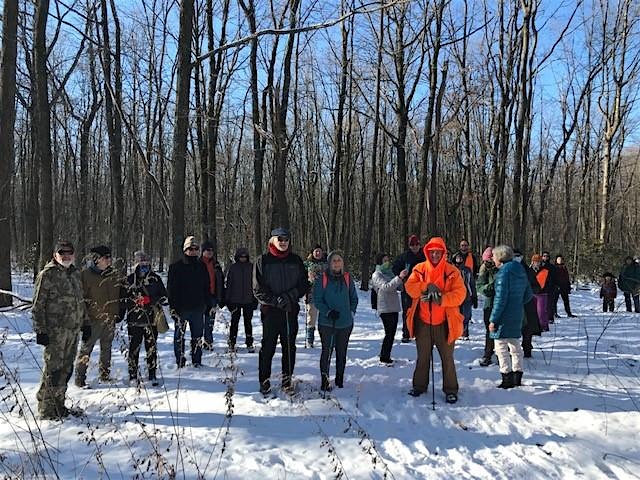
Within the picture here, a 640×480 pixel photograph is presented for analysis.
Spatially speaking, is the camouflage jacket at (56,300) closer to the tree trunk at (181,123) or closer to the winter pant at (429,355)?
the tree trunk at (181,123)

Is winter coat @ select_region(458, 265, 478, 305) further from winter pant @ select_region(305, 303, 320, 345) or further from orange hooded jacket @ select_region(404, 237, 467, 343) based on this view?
orange hooded jacket @ select_region(404, 237, 467, 343)

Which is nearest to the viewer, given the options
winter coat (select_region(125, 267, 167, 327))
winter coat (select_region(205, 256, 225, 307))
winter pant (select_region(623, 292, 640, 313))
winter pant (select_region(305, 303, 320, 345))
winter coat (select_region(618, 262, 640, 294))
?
winter coat (select_region(125, 267, 167, 327))

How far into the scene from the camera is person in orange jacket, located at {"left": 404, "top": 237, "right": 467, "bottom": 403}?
576 cm

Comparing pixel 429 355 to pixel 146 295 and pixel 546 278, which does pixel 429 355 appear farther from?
pixel 546 278

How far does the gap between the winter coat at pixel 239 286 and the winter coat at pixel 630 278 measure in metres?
11.8

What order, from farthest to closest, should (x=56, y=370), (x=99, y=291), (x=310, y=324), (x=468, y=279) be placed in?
(x=468, y=279) → (x=310, y=324) → (x=99, y=291) → (x=56, y=370)

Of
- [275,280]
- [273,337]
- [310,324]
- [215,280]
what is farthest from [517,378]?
[215,280]

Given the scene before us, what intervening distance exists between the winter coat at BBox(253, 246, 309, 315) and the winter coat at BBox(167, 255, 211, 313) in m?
1.46

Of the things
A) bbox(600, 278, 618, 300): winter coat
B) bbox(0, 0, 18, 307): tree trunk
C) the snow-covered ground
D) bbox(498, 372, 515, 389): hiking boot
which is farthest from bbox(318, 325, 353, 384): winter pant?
bbox(600, 278, 618, 300): winter coat

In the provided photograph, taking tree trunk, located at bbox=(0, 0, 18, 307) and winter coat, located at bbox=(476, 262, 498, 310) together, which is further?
tree trunk, located at bbox=(0, 0, 18, 307)

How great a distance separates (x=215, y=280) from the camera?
812 cm

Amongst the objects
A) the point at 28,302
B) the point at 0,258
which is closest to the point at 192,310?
the point at 28,302

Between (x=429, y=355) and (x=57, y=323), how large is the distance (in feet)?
14.3

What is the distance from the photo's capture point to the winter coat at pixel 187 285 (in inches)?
267
